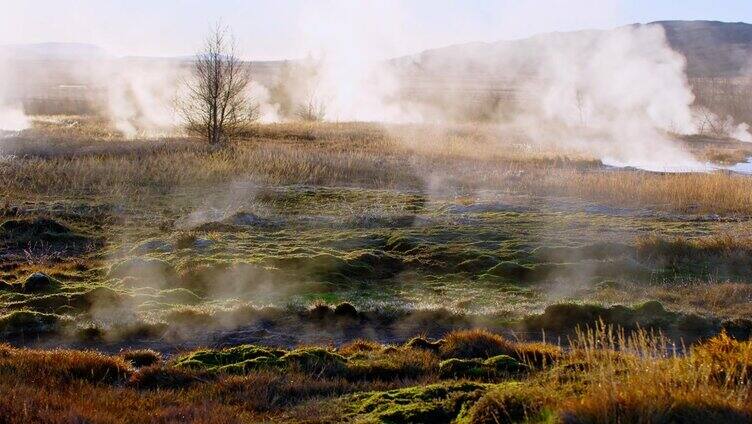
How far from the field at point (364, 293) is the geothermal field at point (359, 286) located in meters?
0.05

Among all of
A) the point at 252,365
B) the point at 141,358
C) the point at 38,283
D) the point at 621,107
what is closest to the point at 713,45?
the point at 621,107

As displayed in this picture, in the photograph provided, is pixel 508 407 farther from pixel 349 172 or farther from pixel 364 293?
pixel 349 172

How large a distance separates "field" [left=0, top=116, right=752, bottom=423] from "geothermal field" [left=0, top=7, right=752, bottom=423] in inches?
1.9

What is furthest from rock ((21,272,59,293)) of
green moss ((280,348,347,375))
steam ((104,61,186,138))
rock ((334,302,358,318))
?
steam ((104,61,186,138))

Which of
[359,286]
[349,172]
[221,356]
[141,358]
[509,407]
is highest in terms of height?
[509,407]

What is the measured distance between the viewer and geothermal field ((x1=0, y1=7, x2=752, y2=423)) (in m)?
6.40

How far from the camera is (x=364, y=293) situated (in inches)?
500

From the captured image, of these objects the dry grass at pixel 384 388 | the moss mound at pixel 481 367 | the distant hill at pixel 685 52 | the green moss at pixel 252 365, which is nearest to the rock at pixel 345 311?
the dry grass at pixel 384 388

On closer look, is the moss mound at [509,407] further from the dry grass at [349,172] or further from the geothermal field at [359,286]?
the dry grass at [349,172]

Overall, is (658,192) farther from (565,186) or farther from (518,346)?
(518,346)

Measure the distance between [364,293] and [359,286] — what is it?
1.59 feet

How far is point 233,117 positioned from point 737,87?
8055 cm

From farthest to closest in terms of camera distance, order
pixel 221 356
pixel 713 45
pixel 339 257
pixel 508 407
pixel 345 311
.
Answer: pixel 713 45, pixel 339 257, pixel 345 311, pixel 221 356, pixel 508 407

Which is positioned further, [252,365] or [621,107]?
[621,107]
